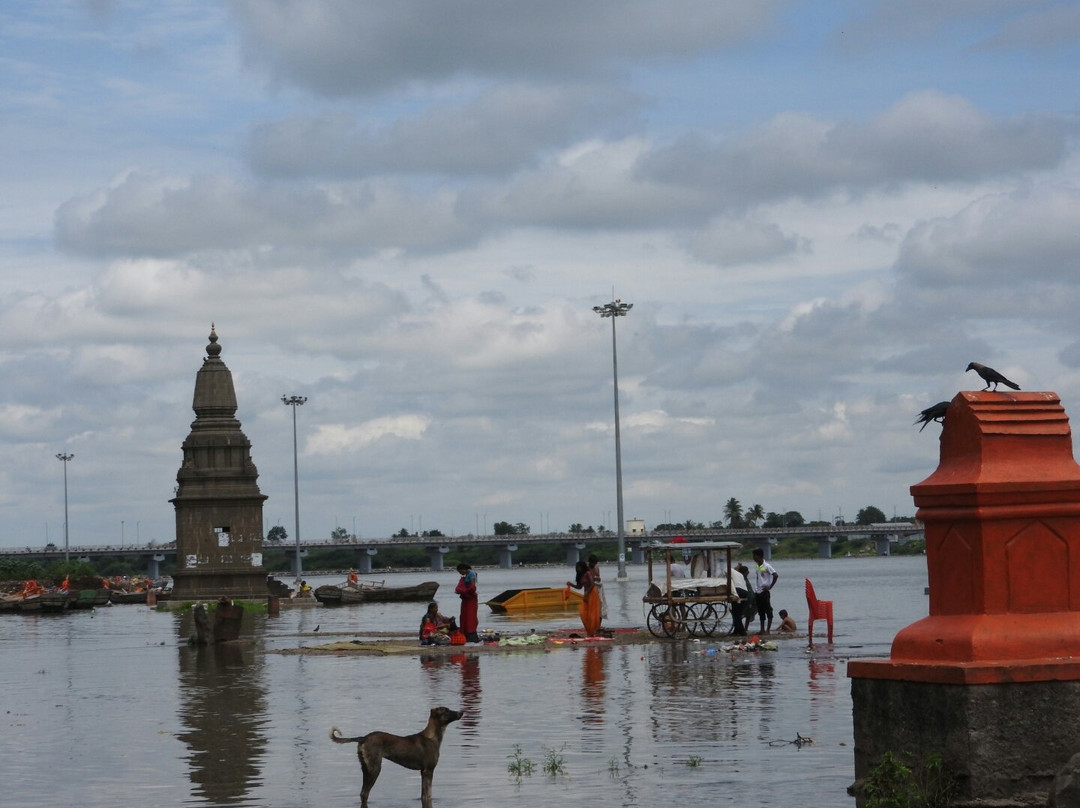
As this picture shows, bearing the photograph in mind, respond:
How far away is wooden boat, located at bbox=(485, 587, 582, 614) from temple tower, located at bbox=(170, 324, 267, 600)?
1103 cm

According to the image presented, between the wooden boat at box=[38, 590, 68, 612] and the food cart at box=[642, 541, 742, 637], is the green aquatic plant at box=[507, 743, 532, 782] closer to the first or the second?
the food cart at box=[642, 541, 742, 637]

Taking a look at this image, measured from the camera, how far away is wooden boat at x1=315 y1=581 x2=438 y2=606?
69.8 meters

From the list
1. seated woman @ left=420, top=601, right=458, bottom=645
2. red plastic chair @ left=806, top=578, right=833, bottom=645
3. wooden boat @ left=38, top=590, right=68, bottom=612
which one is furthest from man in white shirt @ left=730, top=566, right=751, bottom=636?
wooden boat @ left=38, top=590, right=68, bottom=612

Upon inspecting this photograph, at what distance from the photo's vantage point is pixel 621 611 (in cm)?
5225

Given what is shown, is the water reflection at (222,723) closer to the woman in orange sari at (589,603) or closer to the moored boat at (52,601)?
the woman in orange sari at (589,603)

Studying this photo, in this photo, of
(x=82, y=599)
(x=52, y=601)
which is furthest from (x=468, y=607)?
(x=82, y=599)

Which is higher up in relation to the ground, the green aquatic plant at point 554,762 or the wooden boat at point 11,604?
the green aquatic plant at point 554,762

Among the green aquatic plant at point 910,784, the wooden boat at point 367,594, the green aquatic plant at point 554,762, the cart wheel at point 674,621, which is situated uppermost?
the green aquatic plant at point 910,784

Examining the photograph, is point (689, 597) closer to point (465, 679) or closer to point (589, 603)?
point (589, 603)

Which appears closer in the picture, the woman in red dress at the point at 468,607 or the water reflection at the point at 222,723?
the water reflection at the point at 222,723

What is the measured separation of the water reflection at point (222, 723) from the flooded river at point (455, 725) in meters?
0.05

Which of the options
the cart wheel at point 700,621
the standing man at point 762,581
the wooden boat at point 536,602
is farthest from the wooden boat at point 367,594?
the standing man at point 762,581

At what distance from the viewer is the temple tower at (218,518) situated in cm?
6262

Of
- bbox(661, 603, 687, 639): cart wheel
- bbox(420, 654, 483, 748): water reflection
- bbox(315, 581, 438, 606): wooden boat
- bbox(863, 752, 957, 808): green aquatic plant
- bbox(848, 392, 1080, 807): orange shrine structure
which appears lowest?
bbox(315, 581, 438, 606): wooden boat
